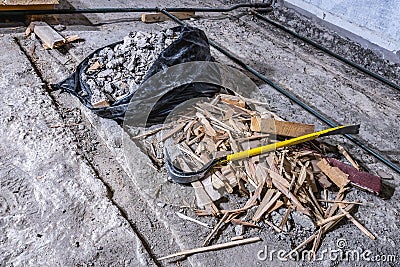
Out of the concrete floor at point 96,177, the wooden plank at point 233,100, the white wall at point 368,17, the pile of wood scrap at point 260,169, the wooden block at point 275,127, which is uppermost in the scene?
the white wall at point 368,17

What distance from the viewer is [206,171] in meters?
1.98

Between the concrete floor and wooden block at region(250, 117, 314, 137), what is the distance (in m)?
0.51

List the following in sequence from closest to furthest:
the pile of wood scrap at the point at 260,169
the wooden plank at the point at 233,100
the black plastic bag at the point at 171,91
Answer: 1. the pile of wood scrap at the point at 260,169
2. the black plastic bag at the point at 171,91
3. the wooden plank at the point at 233,100

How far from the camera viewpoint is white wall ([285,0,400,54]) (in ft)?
11.2

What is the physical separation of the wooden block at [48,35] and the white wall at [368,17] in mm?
2894

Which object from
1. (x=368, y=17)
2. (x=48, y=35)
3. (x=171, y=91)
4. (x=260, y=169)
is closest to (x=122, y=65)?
(x=171, y=91)

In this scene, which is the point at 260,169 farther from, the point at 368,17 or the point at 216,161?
the point at 368,17

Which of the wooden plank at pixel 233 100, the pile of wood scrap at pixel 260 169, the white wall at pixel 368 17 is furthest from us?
the white wall at pixel 368 17

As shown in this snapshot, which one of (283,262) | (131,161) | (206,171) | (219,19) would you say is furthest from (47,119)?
(219,19)

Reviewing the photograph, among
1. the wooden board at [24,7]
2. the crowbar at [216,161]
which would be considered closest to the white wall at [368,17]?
the crowbar at [216,161]

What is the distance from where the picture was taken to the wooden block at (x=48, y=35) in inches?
128

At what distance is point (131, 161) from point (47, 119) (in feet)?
2.34

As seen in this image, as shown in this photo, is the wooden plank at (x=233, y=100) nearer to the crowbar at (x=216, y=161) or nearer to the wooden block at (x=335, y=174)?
the crowbar at (x=216, y=161)

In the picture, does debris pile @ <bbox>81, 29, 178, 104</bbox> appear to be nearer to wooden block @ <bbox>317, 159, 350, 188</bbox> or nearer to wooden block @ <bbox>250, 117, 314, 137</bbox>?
wooden block @ <bbox>250, 117, 314, 137</bbox>
